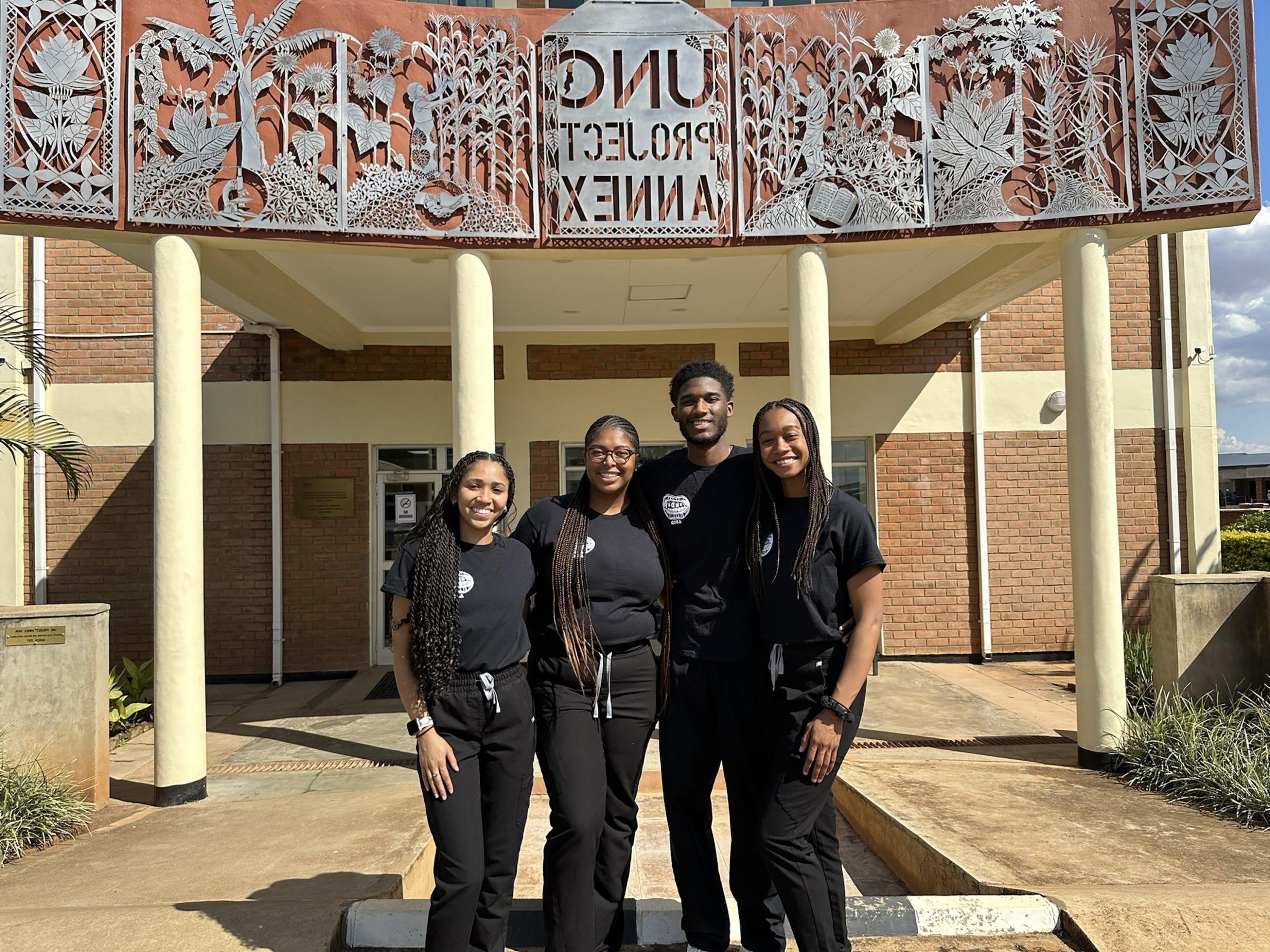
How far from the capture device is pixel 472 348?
593cm

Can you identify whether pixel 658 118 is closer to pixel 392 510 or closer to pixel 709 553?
pixel 709 553

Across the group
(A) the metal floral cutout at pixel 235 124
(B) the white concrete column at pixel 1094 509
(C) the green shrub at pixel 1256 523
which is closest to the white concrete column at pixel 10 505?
(A) the metal floral cutout at pixel 235 124

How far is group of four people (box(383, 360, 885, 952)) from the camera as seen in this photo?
2688 mm

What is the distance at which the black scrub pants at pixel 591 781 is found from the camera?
2.70 m

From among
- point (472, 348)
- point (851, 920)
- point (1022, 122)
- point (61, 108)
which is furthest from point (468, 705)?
point (1022, 122)

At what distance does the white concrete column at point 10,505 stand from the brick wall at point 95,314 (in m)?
0.39

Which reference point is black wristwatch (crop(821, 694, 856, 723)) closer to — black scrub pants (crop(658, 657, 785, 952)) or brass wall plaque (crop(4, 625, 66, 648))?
black scrub pants (crop(658, 657, 785, 952))

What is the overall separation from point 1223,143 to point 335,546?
29.8 ft

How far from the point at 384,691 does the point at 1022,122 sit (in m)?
7.76

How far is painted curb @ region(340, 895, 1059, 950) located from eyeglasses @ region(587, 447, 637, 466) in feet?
5.78

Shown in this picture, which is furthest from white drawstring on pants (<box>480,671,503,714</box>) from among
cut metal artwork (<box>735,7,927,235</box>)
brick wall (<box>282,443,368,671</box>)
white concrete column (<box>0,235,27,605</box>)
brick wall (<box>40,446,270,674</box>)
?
white concrete column (<box>0,235,27,605</box>)

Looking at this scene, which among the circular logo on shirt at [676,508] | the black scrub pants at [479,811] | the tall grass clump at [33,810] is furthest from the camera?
the tall grass clump at [33,810]

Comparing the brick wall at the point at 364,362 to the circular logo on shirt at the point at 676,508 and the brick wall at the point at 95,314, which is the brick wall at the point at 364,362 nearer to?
the brick wall at the point at 95,314

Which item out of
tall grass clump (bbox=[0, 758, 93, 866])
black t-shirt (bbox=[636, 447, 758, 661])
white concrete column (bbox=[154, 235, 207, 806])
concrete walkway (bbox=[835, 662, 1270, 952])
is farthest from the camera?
white concrete column (bbox=[154, 235, 207, 806])
